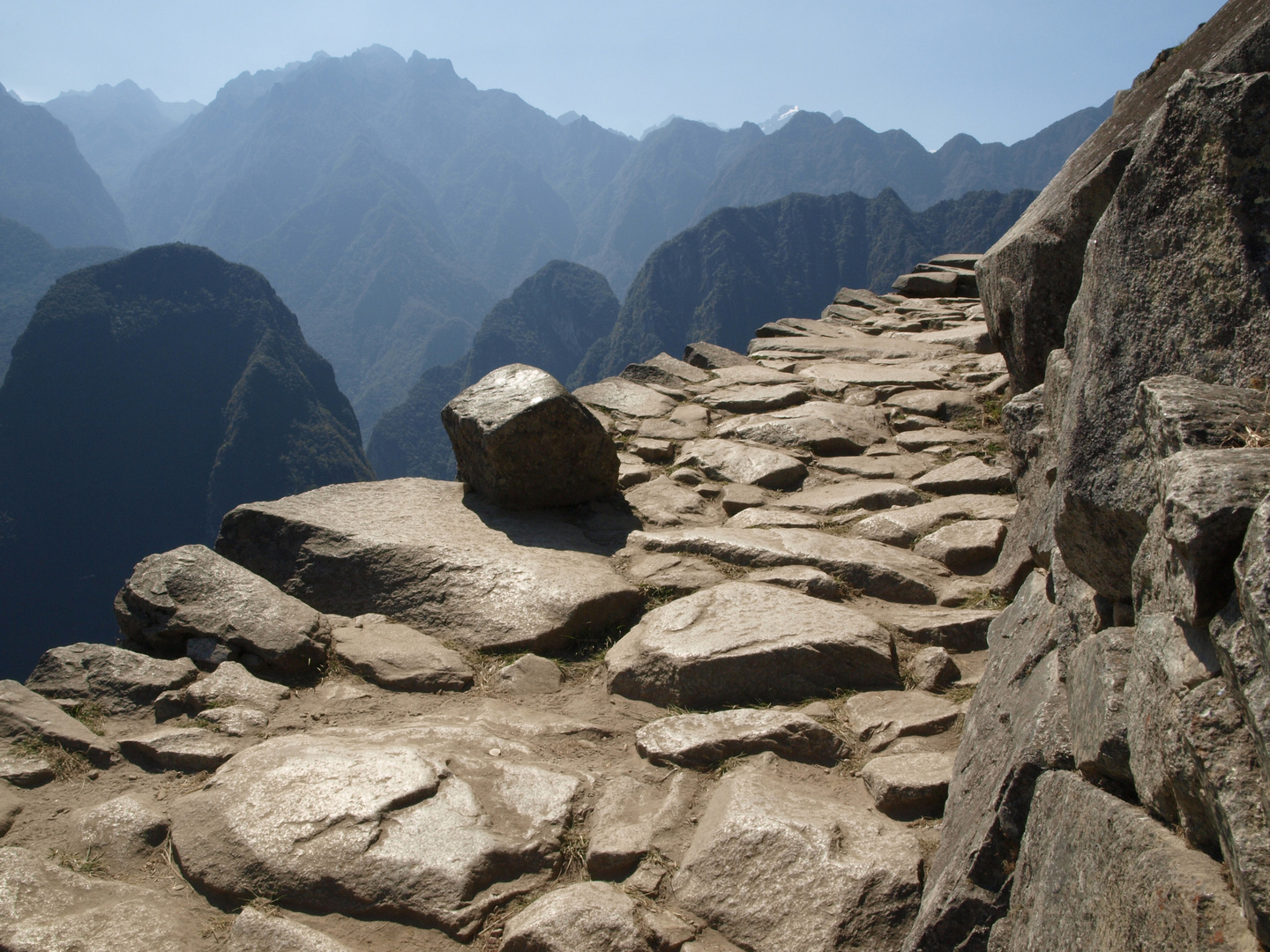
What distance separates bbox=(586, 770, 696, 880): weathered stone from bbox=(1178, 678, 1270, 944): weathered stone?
4.31 feet

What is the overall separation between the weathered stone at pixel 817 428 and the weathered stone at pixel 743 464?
0.63ft

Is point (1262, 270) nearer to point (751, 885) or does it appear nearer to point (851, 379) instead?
point (751, 885)

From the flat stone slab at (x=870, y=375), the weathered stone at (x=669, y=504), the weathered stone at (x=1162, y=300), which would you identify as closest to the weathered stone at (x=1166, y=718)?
the weathered stone at (x=1162, y=300)

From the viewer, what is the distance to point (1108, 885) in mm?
1132

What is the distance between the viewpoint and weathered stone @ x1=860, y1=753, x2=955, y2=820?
6.74ft

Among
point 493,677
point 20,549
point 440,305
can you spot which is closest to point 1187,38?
point 493,677

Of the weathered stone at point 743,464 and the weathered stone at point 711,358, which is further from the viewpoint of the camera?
the weathered stone at point 711,358

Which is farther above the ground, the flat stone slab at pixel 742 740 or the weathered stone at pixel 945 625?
the weathered stone at pixel 945 625

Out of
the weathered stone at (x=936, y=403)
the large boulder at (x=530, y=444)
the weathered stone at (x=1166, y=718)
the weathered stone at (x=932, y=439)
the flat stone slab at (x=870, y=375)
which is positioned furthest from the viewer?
the flat stone slab at (x=870, y=375)

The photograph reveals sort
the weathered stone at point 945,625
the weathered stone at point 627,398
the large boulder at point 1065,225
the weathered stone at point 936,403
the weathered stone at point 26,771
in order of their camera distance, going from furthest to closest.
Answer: the weathered stone at point 627,398 < the weathered stone at point 936,403 < the weathered stone at point 945,625 < the large boulder at point 1065,225 < the weathered stone at point 26,771

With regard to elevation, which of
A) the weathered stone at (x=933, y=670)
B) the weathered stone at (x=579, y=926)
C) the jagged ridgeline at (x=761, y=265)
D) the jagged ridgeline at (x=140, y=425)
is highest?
the jagged ridgeline at (x=761, y=265)

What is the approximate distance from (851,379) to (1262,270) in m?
4.85

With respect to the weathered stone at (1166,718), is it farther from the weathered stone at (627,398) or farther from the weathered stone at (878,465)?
the weathered stone at (627,398)

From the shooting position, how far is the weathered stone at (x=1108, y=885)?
95 centimetres
